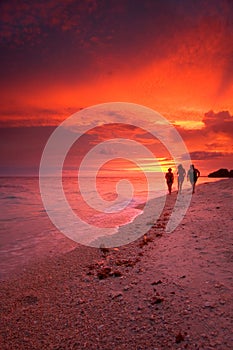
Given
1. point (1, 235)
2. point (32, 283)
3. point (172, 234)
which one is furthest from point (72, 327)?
point (1, 235)

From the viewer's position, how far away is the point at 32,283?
340 inches

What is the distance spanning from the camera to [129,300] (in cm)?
652

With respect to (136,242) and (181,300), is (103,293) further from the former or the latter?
(136,242)

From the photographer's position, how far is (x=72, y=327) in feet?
18.7

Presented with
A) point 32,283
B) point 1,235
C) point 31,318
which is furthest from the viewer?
point 1,235

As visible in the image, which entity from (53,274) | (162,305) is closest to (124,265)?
(53,274)

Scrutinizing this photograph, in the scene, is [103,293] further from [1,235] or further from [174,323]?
[1,235]

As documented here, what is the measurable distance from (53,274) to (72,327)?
12.3ft

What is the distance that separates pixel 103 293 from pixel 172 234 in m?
6.08

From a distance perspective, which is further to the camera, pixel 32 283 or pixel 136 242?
pixel 136 242

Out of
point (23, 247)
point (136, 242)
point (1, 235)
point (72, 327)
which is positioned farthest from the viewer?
point (1, 235)

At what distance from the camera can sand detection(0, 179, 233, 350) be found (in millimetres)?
5082

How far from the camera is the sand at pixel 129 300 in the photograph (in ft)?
16.7

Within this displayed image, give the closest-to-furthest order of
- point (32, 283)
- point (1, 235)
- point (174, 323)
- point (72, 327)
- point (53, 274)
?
1. point (174, 323)
2. point (72, 327)
3. point (32, 283)
4. point (53, 274)
5. point (1, 235)
